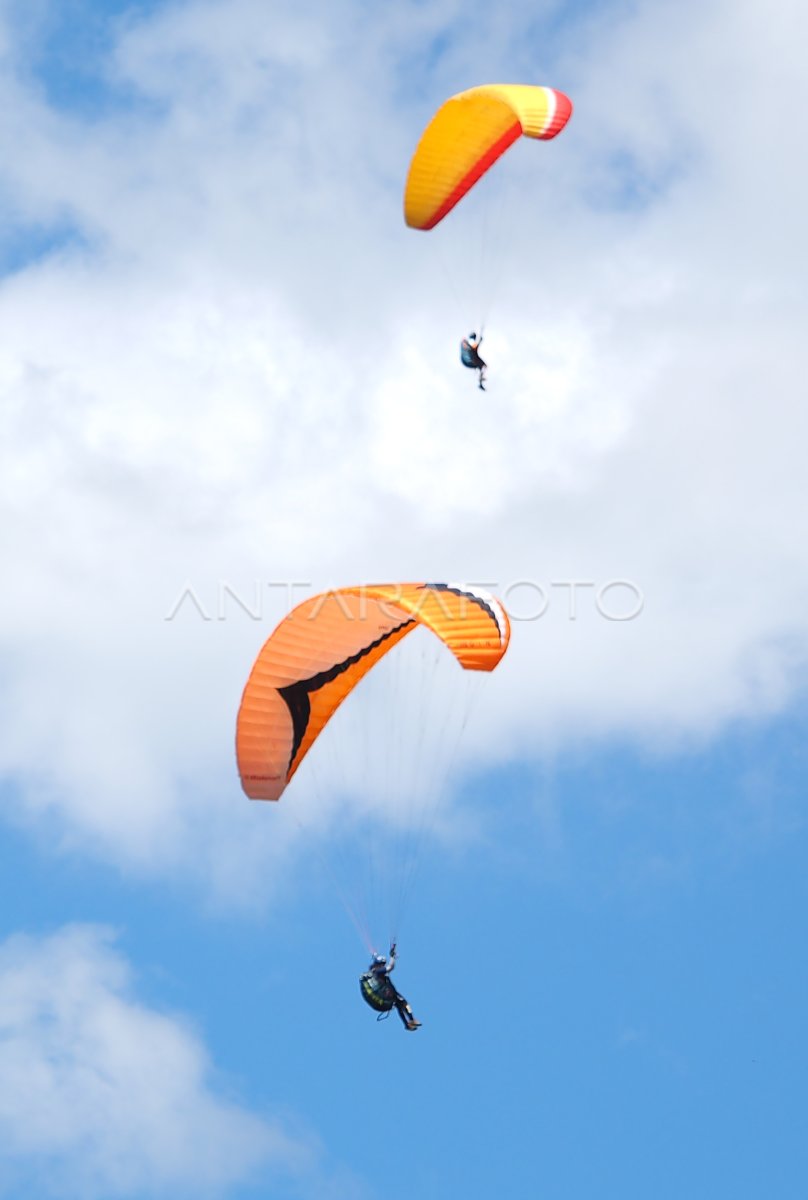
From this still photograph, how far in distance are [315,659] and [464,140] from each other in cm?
1234

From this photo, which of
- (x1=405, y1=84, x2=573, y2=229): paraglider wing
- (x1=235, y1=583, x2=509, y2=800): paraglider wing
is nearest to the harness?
(x1=235, y1=583, x2=509, y2=800): paraglider wing

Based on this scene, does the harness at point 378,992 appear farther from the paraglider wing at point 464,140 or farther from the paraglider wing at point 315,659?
the paraglider wing at point 464,140

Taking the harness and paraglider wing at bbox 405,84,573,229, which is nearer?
the harness

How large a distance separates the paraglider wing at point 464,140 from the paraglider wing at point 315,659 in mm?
10444

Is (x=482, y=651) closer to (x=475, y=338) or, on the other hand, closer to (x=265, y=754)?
(x=265, y=754)

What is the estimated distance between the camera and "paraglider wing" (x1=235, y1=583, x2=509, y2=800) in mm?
48469

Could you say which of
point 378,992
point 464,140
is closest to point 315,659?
point 378,992

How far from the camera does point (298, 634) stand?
49.8m

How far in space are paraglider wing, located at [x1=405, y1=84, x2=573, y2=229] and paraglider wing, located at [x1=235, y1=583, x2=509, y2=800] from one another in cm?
1044

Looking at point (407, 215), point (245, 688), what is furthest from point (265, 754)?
point (407, 215)

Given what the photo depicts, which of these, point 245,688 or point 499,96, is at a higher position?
point 499,96

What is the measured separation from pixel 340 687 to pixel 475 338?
1153cm

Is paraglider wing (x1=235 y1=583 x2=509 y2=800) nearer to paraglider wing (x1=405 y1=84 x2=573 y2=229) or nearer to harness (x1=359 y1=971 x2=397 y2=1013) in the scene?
harness (x1=359 y1=971 x2=397 y2=1013)

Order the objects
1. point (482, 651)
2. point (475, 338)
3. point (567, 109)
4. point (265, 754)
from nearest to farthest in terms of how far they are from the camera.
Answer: point (482, 651) → point (265, 754) → point (567, 109) → point (475, 338)
